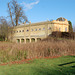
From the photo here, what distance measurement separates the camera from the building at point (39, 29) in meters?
23.4

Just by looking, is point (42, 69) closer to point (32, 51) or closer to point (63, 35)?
point (32, 51)

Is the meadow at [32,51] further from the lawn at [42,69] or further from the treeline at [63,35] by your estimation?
the treeline at [63,35]

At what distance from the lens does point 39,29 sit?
25.0 metres

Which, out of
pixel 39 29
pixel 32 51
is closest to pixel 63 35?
pixel 39 29

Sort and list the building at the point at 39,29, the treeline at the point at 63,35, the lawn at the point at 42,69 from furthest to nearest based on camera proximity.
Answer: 1. the building at the point at 39,29
2. the treeline at the point at 63,35
3. the lawn at the point at 42,69

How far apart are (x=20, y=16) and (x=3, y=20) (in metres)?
5.76

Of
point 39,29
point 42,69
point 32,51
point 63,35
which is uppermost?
point 39,29

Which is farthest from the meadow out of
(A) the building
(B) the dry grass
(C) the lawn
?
(A) the building

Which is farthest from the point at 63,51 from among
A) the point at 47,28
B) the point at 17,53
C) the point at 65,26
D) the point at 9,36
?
the point at 9,36

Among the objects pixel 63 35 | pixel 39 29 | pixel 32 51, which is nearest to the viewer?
pixel 32 51

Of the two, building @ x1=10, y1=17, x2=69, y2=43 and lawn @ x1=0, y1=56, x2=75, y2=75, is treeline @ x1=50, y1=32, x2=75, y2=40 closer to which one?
building @ x1=10, y1=17, x2=69, y2=43

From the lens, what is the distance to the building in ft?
76.7

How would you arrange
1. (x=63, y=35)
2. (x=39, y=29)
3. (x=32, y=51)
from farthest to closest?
1. (x=39, y=29)
2. (x=63, y=35)
3. (x=32, y=51)

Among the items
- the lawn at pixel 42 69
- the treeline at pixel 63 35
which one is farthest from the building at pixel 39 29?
the lawn at pixel 42 69
